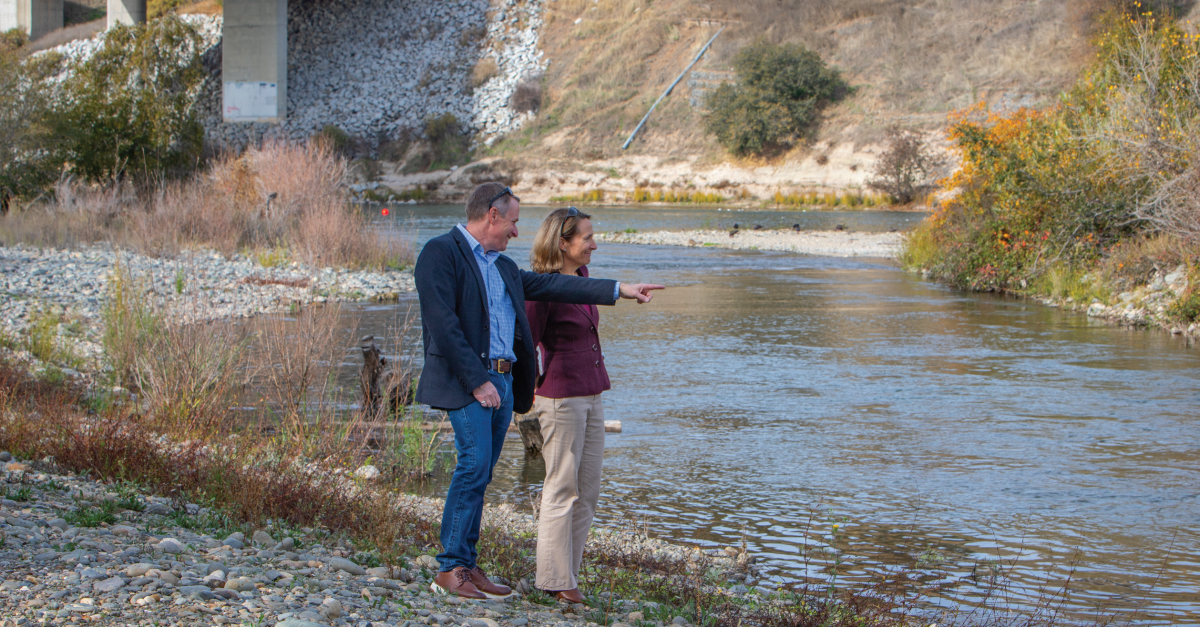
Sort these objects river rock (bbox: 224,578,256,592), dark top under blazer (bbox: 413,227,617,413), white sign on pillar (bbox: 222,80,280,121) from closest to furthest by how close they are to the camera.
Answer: river rock (bbox: 224,578,256,592) → dark top under blazer (bbox: 413,227,617,413) → white sign on pillar (bbox: 222,80,280,121)

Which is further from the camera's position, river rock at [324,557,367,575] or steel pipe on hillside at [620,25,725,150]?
steel pipe on hillside at [620,25,725,150]

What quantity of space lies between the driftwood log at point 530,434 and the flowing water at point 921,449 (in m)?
0.18

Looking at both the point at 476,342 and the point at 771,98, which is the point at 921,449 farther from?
the point at 771,98

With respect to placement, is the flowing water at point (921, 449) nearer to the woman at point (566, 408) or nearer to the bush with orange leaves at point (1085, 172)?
the woman at point (566, 408)

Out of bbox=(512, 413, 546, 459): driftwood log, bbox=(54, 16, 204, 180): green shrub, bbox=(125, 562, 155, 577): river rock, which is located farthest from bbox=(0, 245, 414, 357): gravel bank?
bbox=(54, 16, 204, 180): green shrub

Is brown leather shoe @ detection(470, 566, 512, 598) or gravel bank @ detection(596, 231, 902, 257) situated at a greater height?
gravel bank @ detection(596, 231, 902, 257)

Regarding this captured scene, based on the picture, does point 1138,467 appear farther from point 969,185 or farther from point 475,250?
point 969,185

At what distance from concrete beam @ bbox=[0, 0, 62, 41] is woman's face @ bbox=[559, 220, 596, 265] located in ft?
248

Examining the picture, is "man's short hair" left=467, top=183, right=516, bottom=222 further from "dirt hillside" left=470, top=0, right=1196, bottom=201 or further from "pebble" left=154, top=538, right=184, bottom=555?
"dirt hillside" left=470, top=0, right=1196, bottom=201

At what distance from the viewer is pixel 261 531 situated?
4809 mm

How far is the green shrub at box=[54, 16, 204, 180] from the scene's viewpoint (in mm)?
27625

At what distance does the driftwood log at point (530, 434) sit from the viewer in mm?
7930

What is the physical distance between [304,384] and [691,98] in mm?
55821

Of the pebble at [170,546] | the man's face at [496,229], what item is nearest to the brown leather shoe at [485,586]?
the pebble at [170,546]
